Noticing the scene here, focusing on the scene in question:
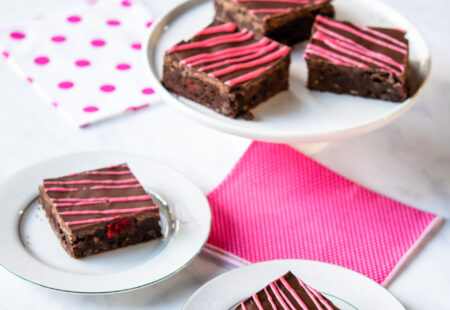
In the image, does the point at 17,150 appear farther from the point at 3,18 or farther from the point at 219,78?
the point at 3,18

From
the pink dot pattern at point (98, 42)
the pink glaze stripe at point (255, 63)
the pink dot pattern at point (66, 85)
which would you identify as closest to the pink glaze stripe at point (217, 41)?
the pink glaze stripe at point (255, 63)

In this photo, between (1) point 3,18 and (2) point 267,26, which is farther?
(1) point 3,18

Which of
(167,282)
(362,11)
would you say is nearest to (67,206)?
(167,282)

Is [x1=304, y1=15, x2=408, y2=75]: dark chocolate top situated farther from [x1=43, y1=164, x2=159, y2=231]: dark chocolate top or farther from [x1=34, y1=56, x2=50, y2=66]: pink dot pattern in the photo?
[x1=34, y1=56, x2=50, y2=66]: pink dot pattern

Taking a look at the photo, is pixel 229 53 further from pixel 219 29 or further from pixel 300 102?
pixel 300 102

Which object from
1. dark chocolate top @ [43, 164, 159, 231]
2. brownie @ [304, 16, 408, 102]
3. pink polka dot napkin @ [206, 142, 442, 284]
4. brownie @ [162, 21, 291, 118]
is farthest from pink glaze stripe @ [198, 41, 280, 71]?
dark chocolate top @ [43, 164, 159, 231]

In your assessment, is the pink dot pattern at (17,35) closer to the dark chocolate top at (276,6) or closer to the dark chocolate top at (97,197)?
the dark chocolate top at (276,6)
